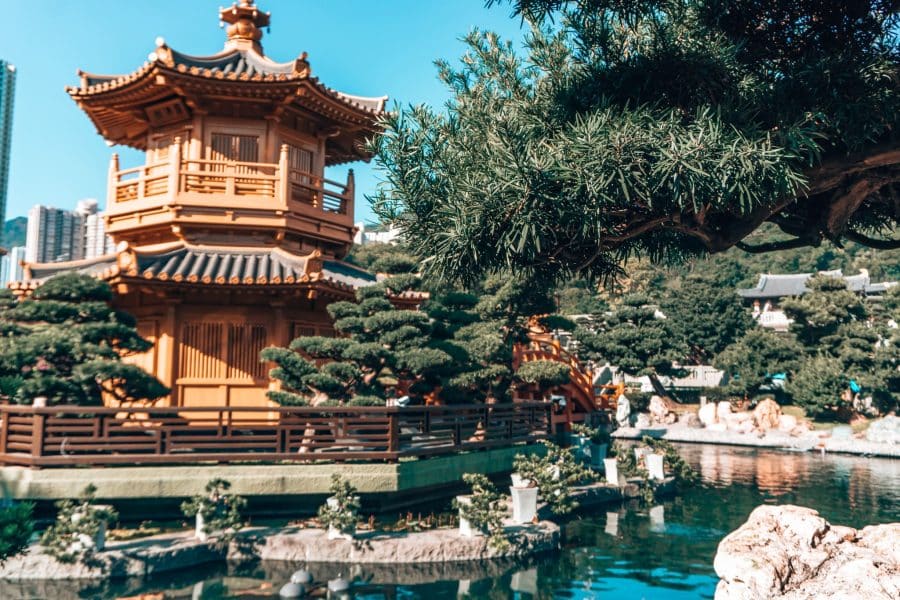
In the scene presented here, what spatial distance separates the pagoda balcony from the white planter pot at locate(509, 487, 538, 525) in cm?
729

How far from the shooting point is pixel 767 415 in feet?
103

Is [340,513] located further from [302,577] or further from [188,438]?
[188,438]

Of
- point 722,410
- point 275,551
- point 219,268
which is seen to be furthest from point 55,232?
point 275,551

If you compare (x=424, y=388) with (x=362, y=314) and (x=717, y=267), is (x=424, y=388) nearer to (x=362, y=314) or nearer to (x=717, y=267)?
(x=362, y=314)

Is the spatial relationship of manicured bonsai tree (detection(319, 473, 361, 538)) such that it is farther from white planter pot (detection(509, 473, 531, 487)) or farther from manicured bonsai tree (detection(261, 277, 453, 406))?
white planter pot (detection(509, 473, 531, 487))

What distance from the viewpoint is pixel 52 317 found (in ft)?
37.0

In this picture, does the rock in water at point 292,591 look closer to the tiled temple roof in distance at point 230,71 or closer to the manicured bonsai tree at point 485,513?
the manicured bonsai tree at point 485,513

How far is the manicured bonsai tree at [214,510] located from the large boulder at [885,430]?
82.8 ft

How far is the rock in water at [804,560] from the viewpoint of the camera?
19.1 feet

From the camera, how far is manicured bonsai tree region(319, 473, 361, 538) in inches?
404

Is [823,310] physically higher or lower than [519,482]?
higher

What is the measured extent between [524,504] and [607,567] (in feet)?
5.69

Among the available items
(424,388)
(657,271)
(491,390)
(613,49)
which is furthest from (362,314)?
(657,271)

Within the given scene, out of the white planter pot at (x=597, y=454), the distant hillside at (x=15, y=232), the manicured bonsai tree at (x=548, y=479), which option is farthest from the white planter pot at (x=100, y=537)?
the distant hillside at (x=15, y=232)
